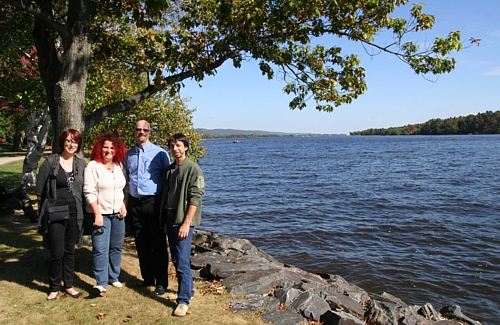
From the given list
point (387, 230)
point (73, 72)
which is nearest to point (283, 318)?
point (73, 72)

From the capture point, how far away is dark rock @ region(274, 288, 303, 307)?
598cm

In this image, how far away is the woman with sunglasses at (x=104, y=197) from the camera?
5410 mm

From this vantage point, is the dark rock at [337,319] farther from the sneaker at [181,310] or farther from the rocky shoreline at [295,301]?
the sneaker at [181,310]

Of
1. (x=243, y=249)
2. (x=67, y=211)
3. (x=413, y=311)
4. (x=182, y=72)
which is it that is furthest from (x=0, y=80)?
(x=413, y=311)

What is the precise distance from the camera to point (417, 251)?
520 inches

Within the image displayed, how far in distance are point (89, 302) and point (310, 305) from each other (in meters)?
3.09

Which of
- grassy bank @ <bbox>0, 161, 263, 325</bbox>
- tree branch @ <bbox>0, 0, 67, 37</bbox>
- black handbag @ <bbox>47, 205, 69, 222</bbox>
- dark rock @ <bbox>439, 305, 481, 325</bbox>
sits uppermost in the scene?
tree branch @ <bbox>0, 0, 67, 37</bbox>

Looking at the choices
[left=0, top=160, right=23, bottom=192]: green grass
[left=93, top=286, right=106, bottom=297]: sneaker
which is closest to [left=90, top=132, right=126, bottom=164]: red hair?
[left=93, top=286, right=106, bottom=297]: sneaker

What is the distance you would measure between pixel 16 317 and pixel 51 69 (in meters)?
4.77

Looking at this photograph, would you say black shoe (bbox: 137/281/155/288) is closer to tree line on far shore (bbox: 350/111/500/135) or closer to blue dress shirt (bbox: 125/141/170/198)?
blue dress shirt (bbox: 125/141/170/198)

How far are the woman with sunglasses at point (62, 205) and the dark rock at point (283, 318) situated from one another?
263 cm

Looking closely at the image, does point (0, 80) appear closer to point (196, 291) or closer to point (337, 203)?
point (196, 291)

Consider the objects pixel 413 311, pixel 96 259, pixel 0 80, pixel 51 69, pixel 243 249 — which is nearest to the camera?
pixel 96 259

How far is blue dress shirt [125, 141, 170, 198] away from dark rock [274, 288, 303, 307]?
93.6 inches
